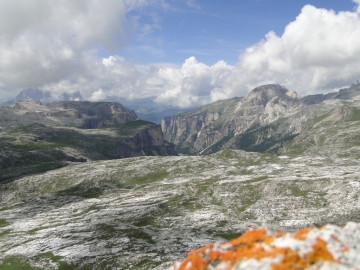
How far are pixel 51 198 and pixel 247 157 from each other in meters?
135

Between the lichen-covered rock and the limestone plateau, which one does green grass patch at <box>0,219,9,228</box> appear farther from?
the lichen-covered rock

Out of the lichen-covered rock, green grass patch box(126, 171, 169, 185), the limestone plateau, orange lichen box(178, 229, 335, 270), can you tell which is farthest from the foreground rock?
the lichen-covered rock

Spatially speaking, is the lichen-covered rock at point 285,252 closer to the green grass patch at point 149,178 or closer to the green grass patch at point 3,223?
the green grass patch at point 3,223

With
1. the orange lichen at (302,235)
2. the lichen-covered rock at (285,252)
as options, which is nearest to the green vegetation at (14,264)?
the lichen-covered rock at (285,252)

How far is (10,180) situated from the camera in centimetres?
17888

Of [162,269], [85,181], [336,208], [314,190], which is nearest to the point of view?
[162,269]

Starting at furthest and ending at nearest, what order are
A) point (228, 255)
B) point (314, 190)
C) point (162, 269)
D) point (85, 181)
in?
point (85, 181) → point (314, 190) → point (162, 269) → point (228, 255)

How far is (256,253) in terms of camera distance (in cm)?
1155

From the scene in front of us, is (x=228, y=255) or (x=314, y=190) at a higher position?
(x=228, y=255)

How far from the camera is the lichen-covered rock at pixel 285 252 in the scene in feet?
35.7

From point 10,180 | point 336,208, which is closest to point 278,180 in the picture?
point 336,208

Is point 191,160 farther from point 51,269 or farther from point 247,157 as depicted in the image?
point 51,269

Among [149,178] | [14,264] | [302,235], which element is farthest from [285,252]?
[149,178]

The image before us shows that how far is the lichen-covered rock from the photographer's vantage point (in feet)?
35.7
